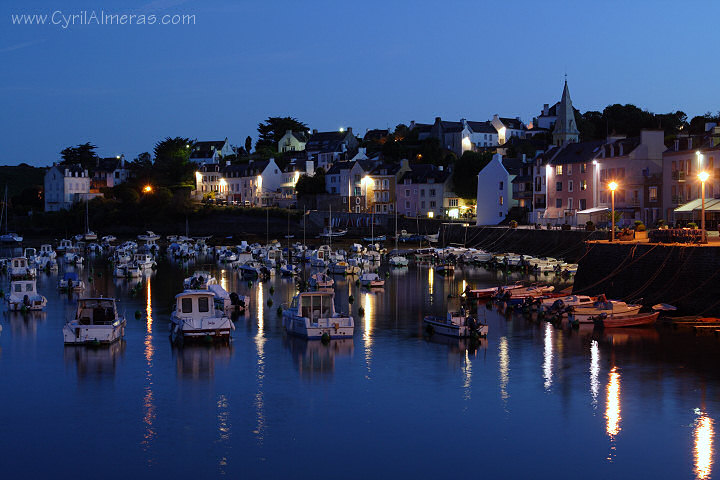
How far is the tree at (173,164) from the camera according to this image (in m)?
168

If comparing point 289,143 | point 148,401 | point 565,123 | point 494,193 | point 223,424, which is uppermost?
point 289,143

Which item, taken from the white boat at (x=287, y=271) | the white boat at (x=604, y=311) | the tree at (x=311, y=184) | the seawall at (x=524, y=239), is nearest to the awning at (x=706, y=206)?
the seawall at (x=524, y=239)

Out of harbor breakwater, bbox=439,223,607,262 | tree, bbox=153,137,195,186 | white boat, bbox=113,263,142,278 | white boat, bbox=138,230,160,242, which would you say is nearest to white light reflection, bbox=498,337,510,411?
harbor breakwater, bbox=439,223,607,262

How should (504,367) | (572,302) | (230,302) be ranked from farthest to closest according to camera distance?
(230,302) → (572,302) → (504,367)

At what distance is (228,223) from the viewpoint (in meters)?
144

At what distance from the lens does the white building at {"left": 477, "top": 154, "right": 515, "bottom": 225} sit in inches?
4459

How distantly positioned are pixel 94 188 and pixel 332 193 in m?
55.4

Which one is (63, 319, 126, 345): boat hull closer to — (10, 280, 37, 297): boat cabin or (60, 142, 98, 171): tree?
(10, 280, 37, 297): boat cabin

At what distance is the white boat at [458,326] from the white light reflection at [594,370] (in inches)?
208

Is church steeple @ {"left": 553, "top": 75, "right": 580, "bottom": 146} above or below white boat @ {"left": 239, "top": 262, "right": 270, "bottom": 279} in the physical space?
above

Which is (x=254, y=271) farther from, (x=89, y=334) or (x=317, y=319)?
(x=89, y=334)

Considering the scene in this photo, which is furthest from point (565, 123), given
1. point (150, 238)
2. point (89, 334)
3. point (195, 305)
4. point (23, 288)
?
point (89, 334)

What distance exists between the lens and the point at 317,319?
42.2 m

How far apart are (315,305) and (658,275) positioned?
20.2m
